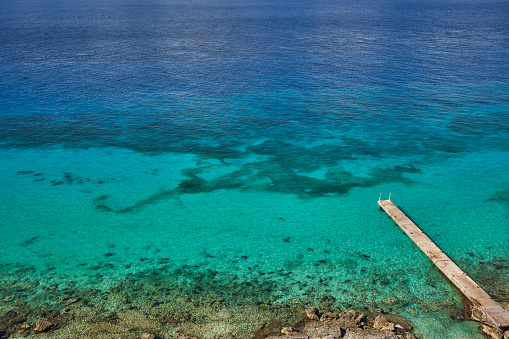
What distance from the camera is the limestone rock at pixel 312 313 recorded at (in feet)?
97.0

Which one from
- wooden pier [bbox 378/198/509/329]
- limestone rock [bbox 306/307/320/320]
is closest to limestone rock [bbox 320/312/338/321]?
limestone rock [bbox 306/307/320/320]

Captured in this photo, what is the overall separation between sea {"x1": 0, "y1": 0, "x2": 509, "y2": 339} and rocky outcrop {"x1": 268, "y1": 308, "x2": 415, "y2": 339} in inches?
49.5

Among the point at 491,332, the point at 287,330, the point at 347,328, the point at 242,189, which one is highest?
the point at 242,189

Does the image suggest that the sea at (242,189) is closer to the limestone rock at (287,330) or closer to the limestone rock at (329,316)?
the limestone rock at (287,330)

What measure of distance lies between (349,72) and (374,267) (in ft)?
207

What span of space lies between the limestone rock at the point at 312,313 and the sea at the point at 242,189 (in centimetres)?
76

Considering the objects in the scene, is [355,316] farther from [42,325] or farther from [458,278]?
[42,325]

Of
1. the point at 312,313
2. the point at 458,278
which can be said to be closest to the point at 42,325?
the point at 312,313

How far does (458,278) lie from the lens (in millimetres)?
32969

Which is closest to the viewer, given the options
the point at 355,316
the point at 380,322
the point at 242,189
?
the point at 380,322

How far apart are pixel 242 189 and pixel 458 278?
79.2ft

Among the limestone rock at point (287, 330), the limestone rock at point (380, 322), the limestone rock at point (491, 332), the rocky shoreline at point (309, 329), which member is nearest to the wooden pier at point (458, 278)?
the limestone rock at point (491, 332)

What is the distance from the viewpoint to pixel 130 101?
244 feet

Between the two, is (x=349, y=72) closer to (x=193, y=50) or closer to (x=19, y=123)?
(x=193, y=50)
